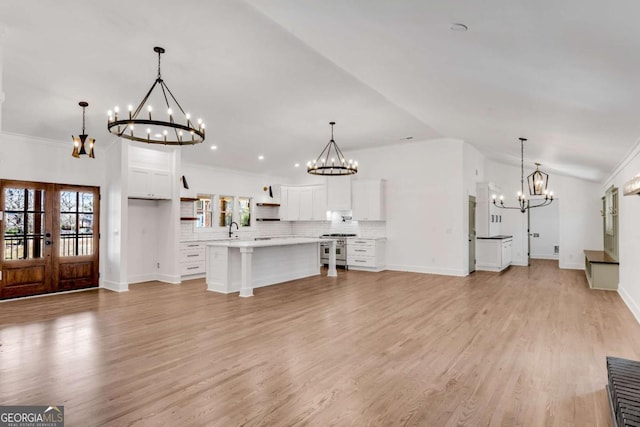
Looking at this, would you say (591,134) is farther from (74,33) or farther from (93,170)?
(93,170)

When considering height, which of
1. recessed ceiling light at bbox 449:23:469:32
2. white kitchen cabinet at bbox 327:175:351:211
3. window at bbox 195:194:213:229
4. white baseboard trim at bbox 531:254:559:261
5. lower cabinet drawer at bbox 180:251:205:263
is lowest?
white baseboard trim at bbox 531:254:559:261

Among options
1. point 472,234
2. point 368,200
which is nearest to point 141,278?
point 368,200

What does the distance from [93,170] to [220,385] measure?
234 inches

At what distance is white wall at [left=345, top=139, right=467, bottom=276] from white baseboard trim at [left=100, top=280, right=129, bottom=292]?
5.95 metres

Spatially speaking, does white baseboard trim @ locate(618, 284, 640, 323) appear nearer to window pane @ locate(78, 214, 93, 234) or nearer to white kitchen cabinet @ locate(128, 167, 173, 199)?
white kitchen cabinet @ locate(128, 167, 173, 199)

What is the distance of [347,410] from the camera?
2562mm

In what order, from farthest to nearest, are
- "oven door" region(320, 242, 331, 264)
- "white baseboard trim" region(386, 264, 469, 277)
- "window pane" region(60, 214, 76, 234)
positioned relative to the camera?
1. "oven door" region(320, 242, 331, 264)
2. "white baseboard trim" region(386, 264, 469, 277)
3. "window pane" region(60, 214, 76, 234)

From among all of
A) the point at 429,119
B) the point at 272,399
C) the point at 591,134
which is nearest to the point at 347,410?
the point at 272,399

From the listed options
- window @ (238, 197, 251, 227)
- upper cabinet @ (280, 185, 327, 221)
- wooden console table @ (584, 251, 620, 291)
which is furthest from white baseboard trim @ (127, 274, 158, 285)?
wooden console table @ (584, 251, 620, 291)

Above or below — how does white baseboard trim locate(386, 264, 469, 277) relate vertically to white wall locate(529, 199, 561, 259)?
below

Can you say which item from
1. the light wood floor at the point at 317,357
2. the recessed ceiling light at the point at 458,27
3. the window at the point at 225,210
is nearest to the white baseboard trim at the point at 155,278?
the light wood floor at the point at 317,357

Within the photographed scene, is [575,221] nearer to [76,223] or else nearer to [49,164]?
[76,223]

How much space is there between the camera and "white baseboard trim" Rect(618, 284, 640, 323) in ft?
16.1

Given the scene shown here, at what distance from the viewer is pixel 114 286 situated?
22.9ft
